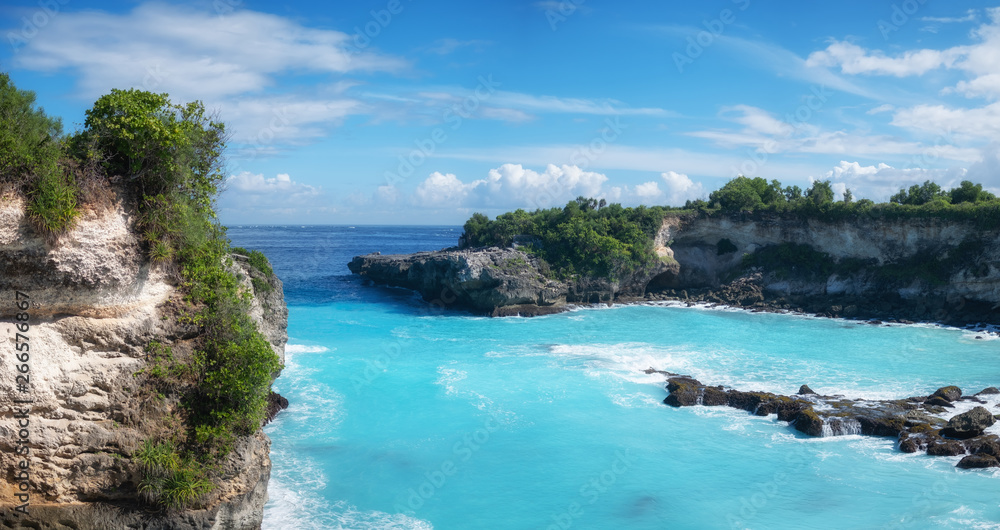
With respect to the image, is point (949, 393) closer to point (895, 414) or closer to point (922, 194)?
point (895, 414)

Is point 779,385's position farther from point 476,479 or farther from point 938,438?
point 476,479

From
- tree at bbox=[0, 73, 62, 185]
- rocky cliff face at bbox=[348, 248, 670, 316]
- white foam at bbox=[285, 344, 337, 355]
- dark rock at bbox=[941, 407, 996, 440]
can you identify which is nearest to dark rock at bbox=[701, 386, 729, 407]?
dark rock at bbox=[941, 407, 996, 440]

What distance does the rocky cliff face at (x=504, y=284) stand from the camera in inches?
1570

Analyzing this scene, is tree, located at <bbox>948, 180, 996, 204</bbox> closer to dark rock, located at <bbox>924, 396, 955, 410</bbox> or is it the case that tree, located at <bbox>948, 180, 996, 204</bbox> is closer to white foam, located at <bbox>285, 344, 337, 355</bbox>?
dark rock, located at <bbox>924, 396, 955, 410</bbox>

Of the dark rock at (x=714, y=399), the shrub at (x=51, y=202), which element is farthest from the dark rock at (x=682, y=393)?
the shrub at (x=51, y=202)

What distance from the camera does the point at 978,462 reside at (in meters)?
16.1

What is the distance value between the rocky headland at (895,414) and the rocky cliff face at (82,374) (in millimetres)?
16798

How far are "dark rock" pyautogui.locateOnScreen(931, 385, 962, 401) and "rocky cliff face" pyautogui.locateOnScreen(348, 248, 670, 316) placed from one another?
76.3 ft

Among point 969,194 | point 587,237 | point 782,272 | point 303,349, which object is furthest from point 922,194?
point 303,349

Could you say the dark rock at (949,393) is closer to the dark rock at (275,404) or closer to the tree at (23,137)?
the dark rock at (275,404)

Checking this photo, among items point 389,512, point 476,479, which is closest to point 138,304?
point 389,512

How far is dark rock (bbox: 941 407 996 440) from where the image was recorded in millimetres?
17877

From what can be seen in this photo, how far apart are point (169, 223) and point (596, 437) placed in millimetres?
13555

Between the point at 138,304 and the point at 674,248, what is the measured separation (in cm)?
4389
